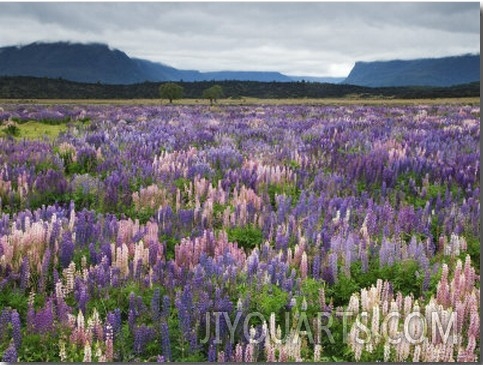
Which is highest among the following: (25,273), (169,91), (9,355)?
(169,91)

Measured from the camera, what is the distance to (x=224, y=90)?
14500 centimetres

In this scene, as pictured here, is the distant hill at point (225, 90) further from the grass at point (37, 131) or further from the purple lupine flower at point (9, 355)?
the purple lupine flower at point (9, 355)

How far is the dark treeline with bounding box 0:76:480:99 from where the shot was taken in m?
81.4

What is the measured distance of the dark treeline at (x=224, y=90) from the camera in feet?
267

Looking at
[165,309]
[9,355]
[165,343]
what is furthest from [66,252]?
[165,343]

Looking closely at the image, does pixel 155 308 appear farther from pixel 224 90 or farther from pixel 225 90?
pixel 225 90

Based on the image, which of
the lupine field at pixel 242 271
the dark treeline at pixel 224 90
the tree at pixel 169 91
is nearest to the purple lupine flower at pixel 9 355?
the lupine field at pixel 242 271

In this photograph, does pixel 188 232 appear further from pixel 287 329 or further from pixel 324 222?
pixel 287 329

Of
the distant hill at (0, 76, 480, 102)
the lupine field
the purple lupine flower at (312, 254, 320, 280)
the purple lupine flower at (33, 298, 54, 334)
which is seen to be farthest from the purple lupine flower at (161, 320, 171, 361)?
the distant hill at (0, 76, 480, 102)

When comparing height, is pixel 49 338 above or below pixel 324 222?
below

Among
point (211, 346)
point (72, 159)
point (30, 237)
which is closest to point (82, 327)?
point (211, 346)

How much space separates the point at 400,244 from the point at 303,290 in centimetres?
135

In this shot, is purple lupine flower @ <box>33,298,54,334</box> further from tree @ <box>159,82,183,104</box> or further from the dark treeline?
tree @ <box>159,82,183,104</box>

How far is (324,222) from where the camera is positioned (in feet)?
17.4
